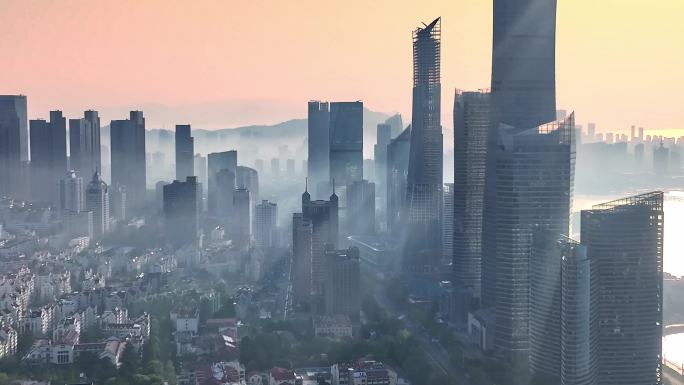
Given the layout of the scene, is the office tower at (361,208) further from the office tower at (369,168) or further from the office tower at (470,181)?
the office tower at (470,181)

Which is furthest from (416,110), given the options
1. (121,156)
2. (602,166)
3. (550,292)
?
(121,156)

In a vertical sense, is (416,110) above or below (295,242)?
above

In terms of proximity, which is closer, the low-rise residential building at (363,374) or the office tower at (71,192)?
the low-rise residential building at (363,374)

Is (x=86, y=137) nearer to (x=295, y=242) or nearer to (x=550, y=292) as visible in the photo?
(x=295, y=242)

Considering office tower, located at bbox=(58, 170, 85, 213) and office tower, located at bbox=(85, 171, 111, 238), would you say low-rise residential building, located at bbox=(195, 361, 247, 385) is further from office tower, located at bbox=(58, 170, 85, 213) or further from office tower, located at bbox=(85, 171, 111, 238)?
office tower, located at bbox=(58, 170, 85, 213)

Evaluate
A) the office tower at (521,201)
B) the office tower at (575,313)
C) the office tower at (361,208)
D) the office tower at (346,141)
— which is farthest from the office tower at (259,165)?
the office tower at (575,313)

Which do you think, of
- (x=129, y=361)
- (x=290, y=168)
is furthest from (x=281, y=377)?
(x=290, y=168)

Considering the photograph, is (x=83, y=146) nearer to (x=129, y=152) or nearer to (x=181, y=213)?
(x=129, y=152)
